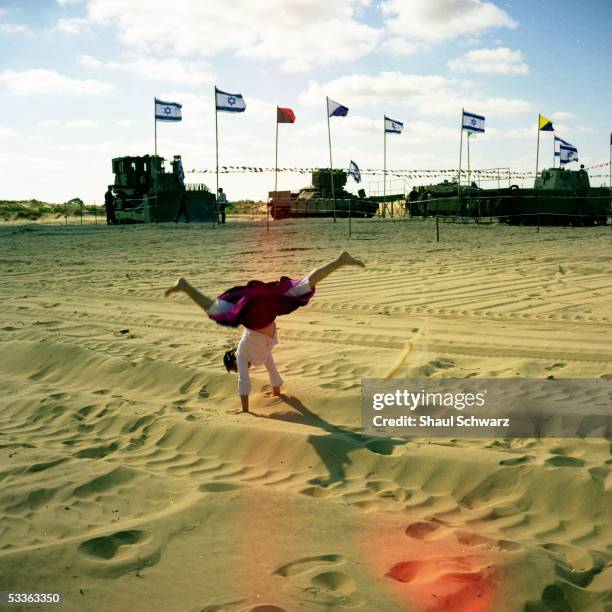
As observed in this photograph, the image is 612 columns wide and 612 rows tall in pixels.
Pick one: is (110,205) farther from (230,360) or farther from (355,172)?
(230,360)

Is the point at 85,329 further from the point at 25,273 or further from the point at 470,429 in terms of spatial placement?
the point at 25,273

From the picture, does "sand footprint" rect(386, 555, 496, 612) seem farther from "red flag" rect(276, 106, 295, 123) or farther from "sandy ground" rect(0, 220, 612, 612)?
"red flag" rect(276, 106, 295, 123)

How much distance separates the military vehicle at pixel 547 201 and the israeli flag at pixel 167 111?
13.3 m

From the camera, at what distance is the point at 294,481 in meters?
4.05

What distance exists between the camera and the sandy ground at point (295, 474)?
294cm

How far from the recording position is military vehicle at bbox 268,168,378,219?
134 ft

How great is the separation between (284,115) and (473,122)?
960 centimetres

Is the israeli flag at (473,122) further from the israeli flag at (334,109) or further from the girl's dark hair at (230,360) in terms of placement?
the girl's dark hair at (230,360)

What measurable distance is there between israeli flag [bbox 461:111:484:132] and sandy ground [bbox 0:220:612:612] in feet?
85.4

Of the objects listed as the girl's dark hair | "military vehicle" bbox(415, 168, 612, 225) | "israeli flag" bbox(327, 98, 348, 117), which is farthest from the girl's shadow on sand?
"israeli flag" bbox(327, 98, 348, 117)

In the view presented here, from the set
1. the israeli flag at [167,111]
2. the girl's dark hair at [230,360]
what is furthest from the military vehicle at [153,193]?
the girl's dark hair at [230,360]

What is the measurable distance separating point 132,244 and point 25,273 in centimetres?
706

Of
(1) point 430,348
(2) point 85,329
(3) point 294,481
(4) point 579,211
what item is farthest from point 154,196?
(3) point 294,481

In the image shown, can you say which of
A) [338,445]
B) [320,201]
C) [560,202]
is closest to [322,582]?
[338,445]
